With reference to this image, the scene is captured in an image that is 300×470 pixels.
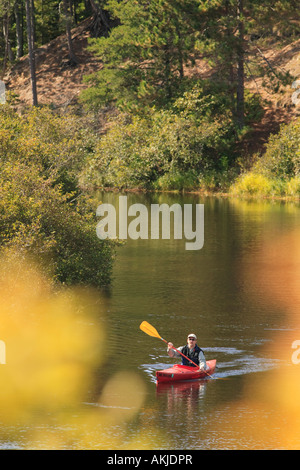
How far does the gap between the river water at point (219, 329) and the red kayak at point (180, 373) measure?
0.68 feet

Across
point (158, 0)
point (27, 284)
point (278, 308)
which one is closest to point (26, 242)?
point (27, 284)

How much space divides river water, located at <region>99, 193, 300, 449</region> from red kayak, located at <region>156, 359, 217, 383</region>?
206 millimetres

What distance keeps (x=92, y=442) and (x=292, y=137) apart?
153ft

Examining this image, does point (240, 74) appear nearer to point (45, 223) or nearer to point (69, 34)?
point (69, 34)

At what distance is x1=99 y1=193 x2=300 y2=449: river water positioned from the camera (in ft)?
51.7

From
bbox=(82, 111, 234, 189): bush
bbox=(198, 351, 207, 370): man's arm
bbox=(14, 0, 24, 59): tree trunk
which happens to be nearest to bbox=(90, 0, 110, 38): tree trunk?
bbox=(14, 0, 24, 59): tree trunk

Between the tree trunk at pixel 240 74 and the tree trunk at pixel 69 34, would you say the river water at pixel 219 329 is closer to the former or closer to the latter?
the tree trunk at pixel 240 74

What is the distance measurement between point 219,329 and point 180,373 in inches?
198

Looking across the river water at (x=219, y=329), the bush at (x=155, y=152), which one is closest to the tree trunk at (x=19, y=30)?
the bush at (x=155, y=152)

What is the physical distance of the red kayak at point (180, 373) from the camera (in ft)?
60.1

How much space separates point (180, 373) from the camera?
1839cm

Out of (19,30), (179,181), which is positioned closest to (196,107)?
(179,181)

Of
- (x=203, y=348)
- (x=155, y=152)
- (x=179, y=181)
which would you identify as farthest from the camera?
(x=155, y=152)

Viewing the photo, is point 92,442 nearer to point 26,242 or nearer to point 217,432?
point 217,432
